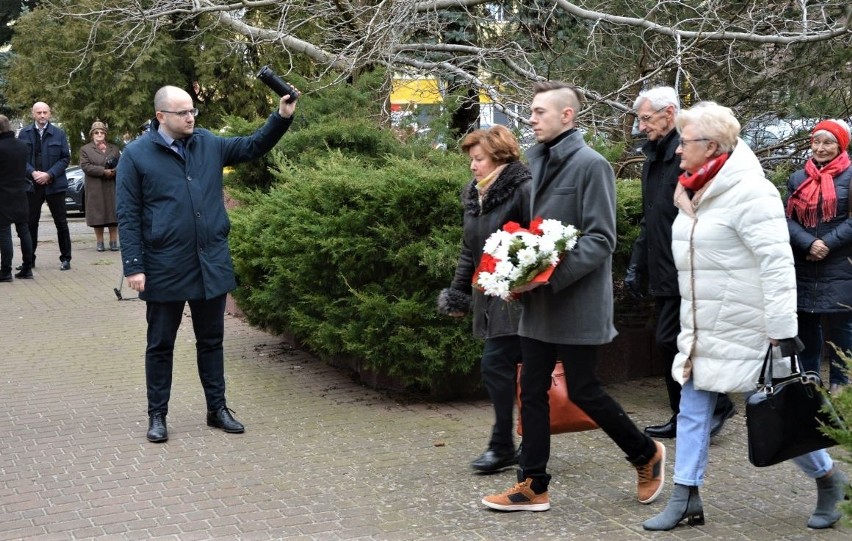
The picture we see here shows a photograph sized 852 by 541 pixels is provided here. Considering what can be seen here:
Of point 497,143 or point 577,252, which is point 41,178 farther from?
point 577,252

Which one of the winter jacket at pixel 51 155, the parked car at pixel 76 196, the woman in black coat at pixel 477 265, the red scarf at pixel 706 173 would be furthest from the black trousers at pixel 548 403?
the parked car at pixel 76 196

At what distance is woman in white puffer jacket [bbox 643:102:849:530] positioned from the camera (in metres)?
4.47

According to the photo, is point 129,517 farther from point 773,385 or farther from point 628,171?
point 628,171

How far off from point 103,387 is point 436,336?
262cm

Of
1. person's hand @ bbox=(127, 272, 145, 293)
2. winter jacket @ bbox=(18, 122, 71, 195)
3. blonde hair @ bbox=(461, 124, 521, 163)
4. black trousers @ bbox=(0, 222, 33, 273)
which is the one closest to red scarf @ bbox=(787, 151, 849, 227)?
blonde hair @ bbox=(461, 124, 521, 163)

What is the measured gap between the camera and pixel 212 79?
80.6ft

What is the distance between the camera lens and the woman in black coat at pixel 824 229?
256 inches

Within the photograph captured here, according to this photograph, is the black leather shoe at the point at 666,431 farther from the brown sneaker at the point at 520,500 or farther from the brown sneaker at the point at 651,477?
the brown sneaker at the point at 520,500

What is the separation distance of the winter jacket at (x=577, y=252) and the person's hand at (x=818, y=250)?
2.11m

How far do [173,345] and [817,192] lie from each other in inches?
154

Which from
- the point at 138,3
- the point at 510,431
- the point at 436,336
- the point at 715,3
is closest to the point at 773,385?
the point at 510,431

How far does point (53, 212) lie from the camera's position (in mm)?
14109

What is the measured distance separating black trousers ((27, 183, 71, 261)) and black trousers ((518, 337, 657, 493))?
10.3 m

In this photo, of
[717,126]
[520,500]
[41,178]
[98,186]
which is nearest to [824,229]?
[717,126]
